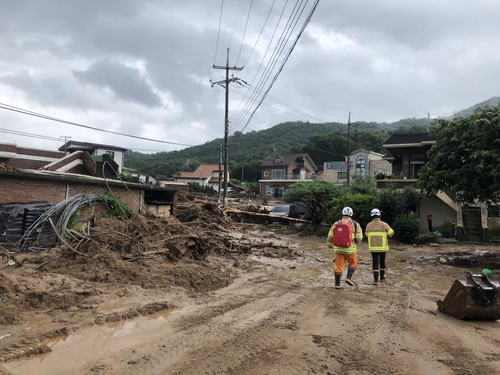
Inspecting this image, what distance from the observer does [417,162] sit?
28016mm

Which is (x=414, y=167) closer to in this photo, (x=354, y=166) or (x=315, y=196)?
(x=315, y=196)

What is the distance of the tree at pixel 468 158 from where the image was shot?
1170 centimetres

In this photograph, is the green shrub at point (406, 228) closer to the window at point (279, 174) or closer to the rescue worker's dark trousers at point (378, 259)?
the rescue worker's dark trousers at point (378, 259)

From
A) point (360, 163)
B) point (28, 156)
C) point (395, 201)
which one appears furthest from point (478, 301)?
point (360, 163)

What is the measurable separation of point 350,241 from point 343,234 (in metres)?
0.21

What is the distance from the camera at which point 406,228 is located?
20.0 metres

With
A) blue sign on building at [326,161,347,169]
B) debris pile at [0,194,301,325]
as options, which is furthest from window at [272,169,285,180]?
debris pile at [0,194,301,325]

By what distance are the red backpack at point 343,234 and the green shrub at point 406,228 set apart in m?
13.0

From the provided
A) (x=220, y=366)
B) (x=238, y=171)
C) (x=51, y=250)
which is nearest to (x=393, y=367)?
(x=220, y=366)

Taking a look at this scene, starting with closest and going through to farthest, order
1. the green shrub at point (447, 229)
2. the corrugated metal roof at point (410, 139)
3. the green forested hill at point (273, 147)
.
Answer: the green shrub at point (447, 229), the corrugated metal roof at point (410, 139), the green forested hill at point (273, 147)

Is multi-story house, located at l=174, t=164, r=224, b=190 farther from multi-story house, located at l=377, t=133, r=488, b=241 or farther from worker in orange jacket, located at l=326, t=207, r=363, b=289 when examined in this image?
worker in orange jacket, located at l=326, t=207, r=363, b=289

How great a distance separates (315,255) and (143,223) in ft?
23.7

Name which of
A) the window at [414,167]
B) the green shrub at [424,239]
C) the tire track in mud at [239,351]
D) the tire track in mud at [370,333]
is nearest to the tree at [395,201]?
the green shrub at [424,239]

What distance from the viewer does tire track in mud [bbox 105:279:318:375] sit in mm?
4074
